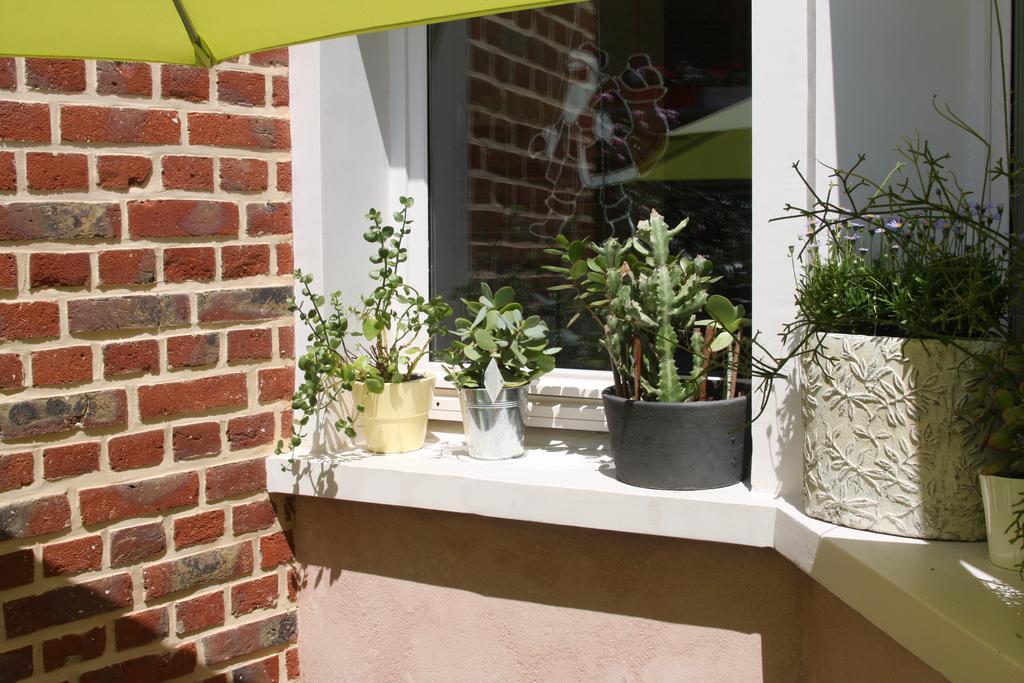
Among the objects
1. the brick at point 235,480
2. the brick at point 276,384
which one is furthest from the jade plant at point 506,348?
the brick at point 235,480

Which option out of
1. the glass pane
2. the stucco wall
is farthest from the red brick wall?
the glass pane

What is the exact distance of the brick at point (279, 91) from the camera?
90.0 inches

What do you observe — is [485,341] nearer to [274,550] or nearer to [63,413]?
[274,550]

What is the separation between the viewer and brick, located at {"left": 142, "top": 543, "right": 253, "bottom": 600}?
82.4 inches

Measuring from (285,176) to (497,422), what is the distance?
80 cm

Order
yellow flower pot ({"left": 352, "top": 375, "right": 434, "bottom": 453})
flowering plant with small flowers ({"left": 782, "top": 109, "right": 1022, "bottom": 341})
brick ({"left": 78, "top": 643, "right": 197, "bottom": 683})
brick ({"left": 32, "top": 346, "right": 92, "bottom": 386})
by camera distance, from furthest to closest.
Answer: yellow flower pot ({"left": 352, "top": 375, "right": 434, "bottom": 453})
brick ({"left": 78, "top": 643, "right": 197, "bottom": 683})
brick ({"left": 32, "top": 346, "right": 92, "bottom": 386})
flowering plant with small flowers ({"left": 782, "top": 109, "right": 1022, "bottom": 341})

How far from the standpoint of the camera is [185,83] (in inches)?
83.2

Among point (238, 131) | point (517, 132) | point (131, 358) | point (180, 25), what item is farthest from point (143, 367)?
point (517, 132)

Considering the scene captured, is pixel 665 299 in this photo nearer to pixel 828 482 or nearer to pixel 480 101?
pixel 828 482

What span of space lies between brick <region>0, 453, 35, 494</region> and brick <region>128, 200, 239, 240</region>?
1.67 feet

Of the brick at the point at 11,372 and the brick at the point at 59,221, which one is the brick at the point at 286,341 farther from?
the brick at the point at 11,372

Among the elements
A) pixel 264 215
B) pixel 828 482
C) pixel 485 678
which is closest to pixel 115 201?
pixel 264 215

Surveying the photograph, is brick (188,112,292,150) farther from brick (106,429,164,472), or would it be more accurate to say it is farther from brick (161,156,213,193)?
brick (106,429,164,472)

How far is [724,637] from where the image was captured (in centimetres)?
188
